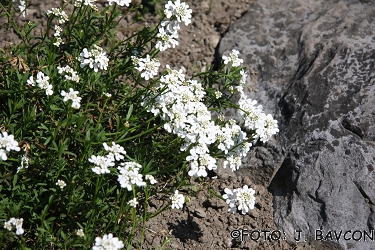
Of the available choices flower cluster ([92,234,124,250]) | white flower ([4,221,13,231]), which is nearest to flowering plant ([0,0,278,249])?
white flower ([4,221,13,231])

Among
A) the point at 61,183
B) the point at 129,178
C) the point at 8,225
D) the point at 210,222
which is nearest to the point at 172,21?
the point at 129,178

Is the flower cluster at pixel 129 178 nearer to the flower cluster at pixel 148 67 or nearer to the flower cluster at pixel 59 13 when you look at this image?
the flower cluster at pixel 148 67

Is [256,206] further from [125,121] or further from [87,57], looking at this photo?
[87,57]

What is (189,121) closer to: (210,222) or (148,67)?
(148,67)

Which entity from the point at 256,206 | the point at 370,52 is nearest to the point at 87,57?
the point at 256,206

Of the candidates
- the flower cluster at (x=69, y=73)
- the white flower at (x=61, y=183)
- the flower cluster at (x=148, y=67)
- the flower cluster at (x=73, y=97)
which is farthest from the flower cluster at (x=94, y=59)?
the white flower at (x=61, y=183)

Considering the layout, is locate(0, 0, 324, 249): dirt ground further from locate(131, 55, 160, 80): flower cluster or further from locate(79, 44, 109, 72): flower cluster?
locate(131, 55, 160, 80): flower cluster
